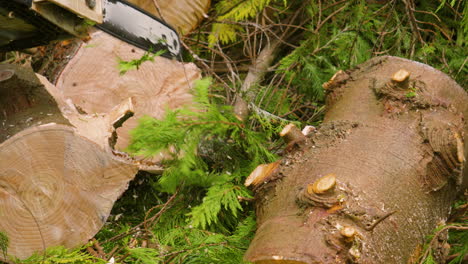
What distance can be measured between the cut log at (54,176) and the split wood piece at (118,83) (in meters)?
0.28

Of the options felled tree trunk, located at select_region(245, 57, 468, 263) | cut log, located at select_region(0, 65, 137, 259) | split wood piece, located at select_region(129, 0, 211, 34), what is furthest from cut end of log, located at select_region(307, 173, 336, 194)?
split wood piece, located at select_region(129, 0, 211, 34)

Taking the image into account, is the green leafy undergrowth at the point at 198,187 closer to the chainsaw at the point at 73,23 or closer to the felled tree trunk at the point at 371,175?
the felled tree trunk at the point at 371,175

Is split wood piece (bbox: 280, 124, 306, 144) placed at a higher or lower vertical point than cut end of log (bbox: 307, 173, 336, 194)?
lower

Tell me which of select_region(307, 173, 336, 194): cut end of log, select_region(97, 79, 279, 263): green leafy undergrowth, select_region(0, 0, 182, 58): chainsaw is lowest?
select_region(97, 79, 279, 263): green leafy undergrowth

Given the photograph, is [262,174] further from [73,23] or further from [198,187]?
[73,23]

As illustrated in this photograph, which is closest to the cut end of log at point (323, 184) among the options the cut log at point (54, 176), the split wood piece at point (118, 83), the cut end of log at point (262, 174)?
the cut end of log at point (262, 174)

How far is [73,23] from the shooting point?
5.95 feet

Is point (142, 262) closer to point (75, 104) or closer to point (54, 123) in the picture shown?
point (54, 123)

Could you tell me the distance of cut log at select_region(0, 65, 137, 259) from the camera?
5.84 ft

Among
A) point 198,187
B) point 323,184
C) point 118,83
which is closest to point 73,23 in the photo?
point 118,83

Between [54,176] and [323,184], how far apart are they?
98 cm

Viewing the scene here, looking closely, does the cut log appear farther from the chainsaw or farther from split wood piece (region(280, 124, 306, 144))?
split wood piece (region(280, 124, 306, 144))

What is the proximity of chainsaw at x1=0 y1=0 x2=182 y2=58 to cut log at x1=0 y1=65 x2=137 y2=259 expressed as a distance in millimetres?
215

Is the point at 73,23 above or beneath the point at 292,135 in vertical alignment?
above
